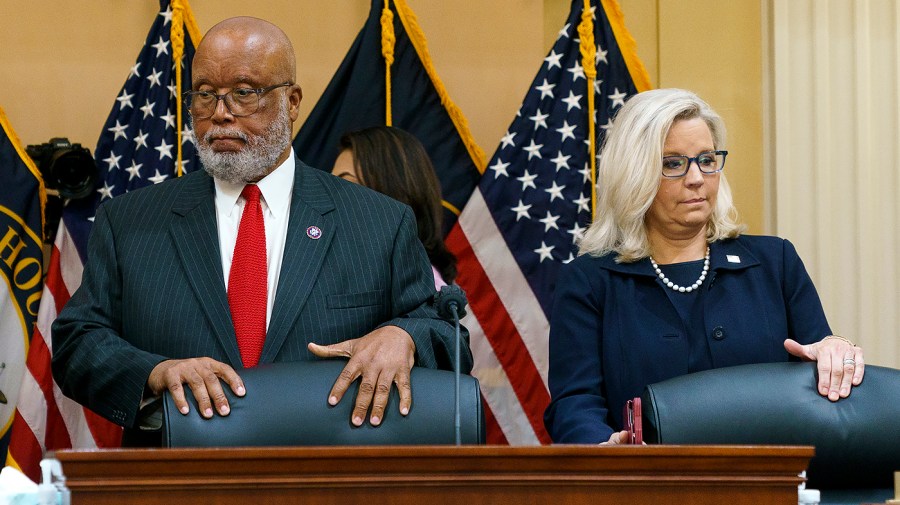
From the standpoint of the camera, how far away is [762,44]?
522 centimetres

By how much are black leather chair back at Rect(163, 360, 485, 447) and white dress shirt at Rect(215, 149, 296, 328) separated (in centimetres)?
58

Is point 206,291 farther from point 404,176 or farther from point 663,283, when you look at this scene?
point 404,176

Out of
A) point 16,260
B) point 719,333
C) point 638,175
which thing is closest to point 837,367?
point 719,333

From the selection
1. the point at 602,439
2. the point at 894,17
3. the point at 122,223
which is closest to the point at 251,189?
the point at 122,223

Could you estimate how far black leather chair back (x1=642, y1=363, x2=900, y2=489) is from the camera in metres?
2.27

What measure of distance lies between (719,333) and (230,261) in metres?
1.19

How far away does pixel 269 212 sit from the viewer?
9.86 feet

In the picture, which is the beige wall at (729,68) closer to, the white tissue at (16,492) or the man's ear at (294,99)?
the man's ear at (294,99)

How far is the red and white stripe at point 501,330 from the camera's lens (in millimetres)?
4805

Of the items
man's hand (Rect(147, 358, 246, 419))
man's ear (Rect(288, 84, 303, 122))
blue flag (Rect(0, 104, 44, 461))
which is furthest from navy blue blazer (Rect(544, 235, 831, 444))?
blue flag (Rect(0, 104, 44, 461))

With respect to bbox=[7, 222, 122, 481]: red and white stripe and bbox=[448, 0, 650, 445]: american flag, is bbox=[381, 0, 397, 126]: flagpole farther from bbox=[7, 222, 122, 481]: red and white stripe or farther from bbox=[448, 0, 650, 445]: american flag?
bbox=[7, 222, 122, 481]: red and white stripe

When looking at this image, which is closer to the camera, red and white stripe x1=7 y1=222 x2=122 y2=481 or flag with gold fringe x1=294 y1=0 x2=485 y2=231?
red and white stripe x1=7 y1=222 x2=122 y2=481

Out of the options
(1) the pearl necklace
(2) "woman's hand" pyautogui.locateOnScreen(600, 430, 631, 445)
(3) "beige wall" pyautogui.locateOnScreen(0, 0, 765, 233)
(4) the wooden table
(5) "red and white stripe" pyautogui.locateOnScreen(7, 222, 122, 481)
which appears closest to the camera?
(4) the wooden table

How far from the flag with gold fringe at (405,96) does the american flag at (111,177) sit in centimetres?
59
